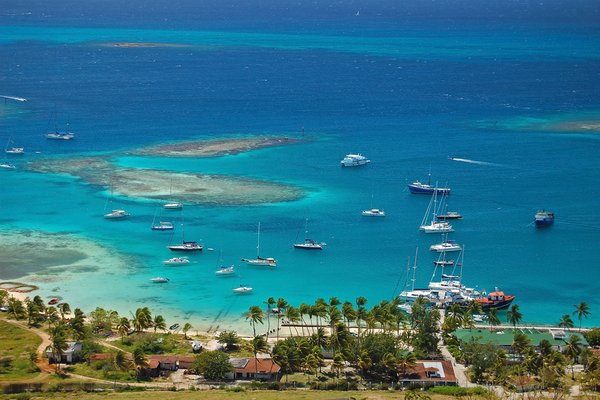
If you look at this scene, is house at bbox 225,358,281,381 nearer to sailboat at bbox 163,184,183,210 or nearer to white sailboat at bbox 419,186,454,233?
white sailboat at bbox 419,186,454,233

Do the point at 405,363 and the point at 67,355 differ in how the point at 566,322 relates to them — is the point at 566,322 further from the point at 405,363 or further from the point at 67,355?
the point at 67,355

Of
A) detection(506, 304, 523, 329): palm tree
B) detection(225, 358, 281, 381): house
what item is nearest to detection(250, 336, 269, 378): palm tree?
detection(225, 358, 281, 381): house

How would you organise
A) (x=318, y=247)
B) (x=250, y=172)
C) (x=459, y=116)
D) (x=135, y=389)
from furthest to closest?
(x=459, y=116) → (x=250, y=172) → (x=318, y=247) → (x=135, y=389)

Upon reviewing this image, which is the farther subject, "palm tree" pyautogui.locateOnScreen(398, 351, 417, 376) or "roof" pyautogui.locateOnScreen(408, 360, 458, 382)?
"palm tree" pyautogui.locateOnScreen(398, 351, 417, 376)

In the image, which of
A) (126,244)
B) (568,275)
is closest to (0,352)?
(126,244)

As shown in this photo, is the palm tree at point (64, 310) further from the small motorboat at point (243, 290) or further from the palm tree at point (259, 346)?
the palm tree at point (259, 346)

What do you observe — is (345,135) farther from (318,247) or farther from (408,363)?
(408,363)

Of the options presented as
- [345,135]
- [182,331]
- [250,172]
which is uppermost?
[345,135]
